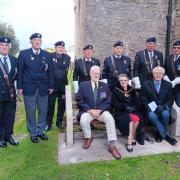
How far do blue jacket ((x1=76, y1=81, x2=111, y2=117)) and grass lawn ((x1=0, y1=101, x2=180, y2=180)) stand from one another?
101 cm

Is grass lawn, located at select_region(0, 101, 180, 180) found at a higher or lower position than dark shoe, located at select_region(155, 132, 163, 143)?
lower

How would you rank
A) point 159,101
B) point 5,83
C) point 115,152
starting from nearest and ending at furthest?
point 115,152, point 5,83, point 159,101

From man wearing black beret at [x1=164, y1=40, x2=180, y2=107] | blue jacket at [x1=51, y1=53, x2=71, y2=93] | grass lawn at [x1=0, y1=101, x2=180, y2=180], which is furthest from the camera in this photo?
blue jacket at [x1=51, y1=53, x2=71, y2=93]

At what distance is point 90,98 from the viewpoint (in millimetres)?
5852

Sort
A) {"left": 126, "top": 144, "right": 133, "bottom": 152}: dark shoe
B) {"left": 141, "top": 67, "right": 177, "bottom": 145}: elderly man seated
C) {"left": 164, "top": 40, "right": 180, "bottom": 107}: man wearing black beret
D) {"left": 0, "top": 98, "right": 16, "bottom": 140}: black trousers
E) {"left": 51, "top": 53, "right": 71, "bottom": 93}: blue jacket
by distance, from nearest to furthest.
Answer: {"left": 126, "top": 144, "right": 133, "bottom": 152}: dark shoe
{"left": 0, "top": 98, "right": 16, "bottom": 140}: black trousers
{"left": 141, "top": 67, "right": 177, "bottom": 145}: elderly man seated
{"left": 164, "top": 40, "right": 180, "bottom": 107}: man wearing black beret
{"left": 51, "top": 53, "right": 71, "bottom": 93}: blue jacket

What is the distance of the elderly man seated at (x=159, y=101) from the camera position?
5.97 m

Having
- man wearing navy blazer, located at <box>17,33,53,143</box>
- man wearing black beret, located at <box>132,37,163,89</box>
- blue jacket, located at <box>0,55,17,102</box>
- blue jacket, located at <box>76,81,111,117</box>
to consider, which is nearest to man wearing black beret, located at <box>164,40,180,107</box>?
man wearing black beret, located at <box>132,37,163,89</box>

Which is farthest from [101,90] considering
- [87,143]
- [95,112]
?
[87,143]

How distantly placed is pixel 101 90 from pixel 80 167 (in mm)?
A: 1554

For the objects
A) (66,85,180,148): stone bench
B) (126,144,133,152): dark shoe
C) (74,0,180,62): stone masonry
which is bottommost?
(126,144,133,152): dark shoe

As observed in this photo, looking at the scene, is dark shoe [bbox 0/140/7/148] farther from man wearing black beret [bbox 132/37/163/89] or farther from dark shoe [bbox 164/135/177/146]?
dark shoe [bbox 164/135/177/146]

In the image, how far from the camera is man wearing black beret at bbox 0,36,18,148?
5.52 metres

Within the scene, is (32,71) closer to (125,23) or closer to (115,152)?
(115,152)

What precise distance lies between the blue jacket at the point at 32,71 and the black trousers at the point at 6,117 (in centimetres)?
35
